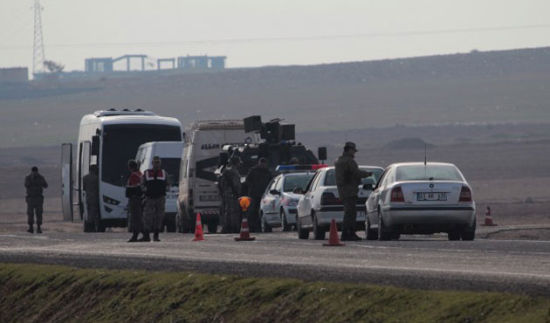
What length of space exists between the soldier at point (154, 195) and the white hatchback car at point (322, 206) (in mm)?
3024

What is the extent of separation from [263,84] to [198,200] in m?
156

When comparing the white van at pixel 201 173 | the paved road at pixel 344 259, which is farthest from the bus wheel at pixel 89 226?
the paved road at pixel 344 259

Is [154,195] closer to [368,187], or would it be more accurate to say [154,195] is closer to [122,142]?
[368,187]

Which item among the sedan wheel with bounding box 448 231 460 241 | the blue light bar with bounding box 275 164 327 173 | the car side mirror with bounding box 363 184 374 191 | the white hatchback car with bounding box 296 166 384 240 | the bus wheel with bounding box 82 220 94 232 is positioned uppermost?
the blue light bar with bounding box 275 164 327 173

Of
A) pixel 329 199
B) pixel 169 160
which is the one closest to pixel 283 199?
pixel 329 199

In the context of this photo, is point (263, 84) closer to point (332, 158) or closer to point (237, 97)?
point (237, 97)

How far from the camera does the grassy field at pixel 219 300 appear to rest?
1344 cm

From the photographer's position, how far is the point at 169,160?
43.1 metres

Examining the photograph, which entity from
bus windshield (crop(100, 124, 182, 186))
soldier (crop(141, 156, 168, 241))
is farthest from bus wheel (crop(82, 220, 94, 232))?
soldier (crop(141, 156, 168, 241))

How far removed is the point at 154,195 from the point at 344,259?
27.6 feet

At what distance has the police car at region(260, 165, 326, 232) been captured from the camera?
36281 mm

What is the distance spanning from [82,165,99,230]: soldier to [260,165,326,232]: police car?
5369mm

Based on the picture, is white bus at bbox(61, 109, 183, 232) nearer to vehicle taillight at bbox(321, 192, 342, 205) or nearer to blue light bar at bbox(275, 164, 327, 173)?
blue light bar at bbox(275, 164, 327, 173)

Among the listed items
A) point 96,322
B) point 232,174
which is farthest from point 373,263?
point 232,174
